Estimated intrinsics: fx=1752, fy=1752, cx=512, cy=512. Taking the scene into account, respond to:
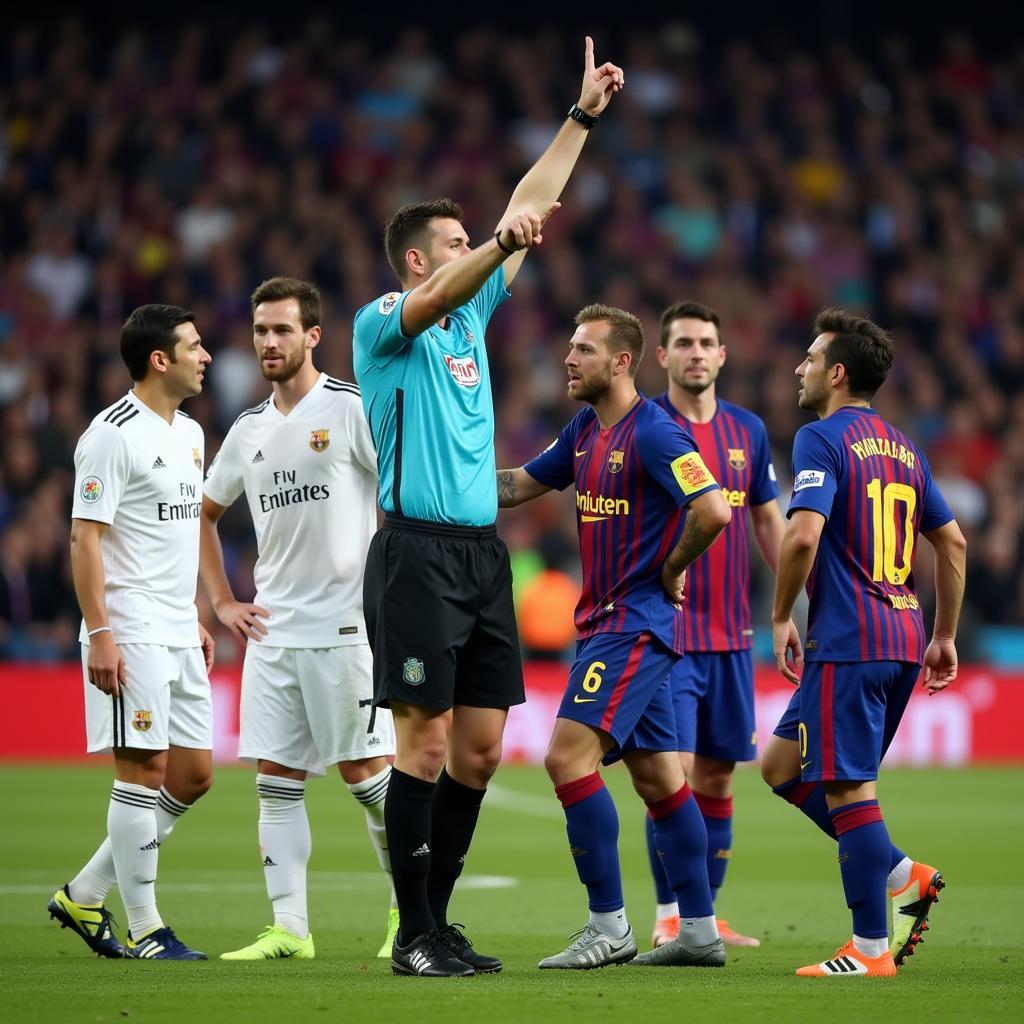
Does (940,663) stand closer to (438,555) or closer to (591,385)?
(591,385)

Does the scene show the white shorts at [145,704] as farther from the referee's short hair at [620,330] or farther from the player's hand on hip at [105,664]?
the referee's short hair at [620,330]

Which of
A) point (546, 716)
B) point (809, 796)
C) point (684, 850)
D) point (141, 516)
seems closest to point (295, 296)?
point (141, 516)

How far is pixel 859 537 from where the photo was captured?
6172 millimetres

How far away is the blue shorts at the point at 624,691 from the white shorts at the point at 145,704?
161cm

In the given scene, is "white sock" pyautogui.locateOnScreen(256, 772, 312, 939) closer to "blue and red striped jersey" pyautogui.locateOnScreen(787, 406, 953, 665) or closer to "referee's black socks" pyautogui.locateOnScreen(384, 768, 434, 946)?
"referee's black socks" pyautogui.locateOnScreen(384, 768, 434, 946)

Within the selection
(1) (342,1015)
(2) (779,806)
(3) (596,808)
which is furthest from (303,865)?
(2) (779,806)

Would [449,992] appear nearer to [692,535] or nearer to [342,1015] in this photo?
[342,1015]

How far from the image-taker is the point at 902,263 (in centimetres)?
2073

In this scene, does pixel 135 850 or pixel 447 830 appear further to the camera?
pixel 135 850

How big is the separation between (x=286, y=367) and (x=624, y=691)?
198 cm

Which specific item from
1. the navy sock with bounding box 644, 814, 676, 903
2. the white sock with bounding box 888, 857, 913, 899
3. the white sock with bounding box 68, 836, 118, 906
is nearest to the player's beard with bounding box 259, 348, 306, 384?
the white sock with bounding box 68, 836, 118, 906

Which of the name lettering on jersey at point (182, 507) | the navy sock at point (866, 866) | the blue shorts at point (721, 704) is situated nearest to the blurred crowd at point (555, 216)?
the blue shorts at point (721, 704)

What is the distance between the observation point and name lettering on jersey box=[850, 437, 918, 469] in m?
6.18

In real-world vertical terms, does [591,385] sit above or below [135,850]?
above
